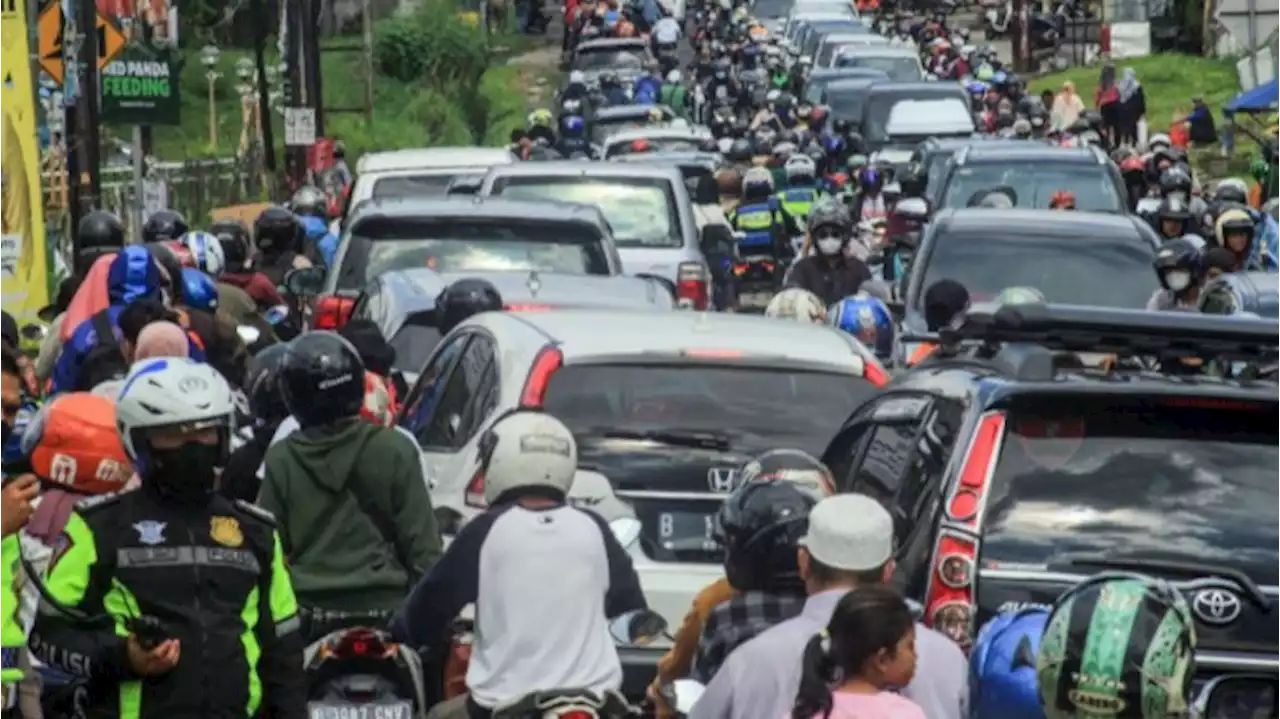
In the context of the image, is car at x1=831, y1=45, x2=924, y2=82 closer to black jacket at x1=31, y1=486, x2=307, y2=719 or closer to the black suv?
the black suv

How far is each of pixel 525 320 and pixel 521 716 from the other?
365 centimetres

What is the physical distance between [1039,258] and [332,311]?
4.20 m

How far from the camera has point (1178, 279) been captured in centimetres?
1703

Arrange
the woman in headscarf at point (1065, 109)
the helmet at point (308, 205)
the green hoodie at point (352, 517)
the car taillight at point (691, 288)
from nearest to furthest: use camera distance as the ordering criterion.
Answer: the green hoodie at point (352, 517)
the car taillight at point (691, 288)
the helmet at point (308, 205)
the woman in headscarf at point (1065, 109)

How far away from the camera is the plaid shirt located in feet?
25.2

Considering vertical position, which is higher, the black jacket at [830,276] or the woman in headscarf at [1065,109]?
the black jacket at [830,276]

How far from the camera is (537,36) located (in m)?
84.2

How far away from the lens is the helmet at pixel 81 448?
8320 mm

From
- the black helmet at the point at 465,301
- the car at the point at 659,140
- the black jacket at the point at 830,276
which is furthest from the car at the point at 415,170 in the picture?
the black helmet at the point at 465,301

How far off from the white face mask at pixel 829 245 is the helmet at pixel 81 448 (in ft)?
41.3

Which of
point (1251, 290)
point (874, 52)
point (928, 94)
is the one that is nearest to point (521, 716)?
point (1251, 290)

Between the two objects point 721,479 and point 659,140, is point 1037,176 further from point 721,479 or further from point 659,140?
point 659,140

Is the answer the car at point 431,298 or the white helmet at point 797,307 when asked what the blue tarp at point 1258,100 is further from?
the white helmet at point 797,307

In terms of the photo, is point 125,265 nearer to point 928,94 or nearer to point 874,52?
point 928,94
